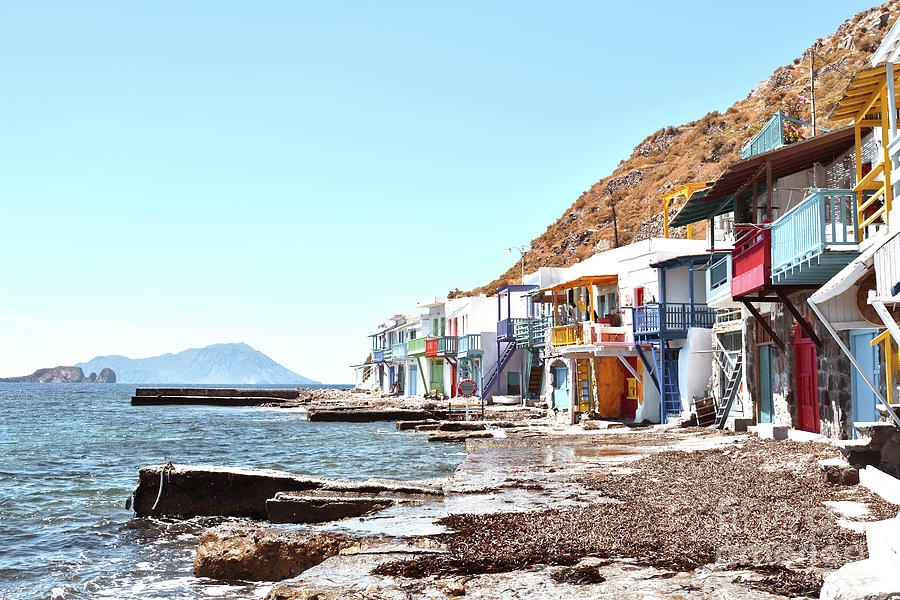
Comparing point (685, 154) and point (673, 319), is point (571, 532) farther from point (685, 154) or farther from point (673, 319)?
point (685, 154)

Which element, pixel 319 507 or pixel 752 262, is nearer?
pixel 319 507

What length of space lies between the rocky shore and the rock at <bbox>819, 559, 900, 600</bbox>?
147cm

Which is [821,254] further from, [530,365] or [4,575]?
[530,365]

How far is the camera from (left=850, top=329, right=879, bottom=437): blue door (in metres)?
16.1

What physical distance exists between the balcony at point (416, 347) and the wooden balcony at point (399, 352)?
4.11 m

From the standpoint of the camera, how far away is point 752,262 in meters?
18.8

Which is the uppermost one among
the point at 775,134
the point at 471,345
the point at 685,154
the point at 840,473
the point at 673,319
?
the point at 685,154

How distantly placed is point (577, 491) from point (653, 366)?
1735 cm

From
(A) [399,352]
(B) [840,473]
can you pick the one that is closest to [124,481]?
(B) [840,473]

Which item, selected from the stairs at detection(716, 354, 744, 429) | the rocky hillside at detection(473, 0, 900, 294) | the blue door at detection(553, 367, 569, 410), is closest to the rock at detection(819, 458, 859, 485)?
the stairs at detection(716, 354, 744, 429)

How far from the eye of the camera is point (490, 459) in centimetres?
2102

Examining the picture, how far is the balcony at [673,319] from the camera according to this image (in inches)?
1141

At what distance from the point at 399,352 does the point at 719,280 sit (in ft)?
166

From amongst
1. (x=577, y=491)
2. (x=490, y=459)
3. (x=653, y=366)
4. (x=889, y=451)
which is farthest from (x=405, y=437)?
(x=889, y=451)
